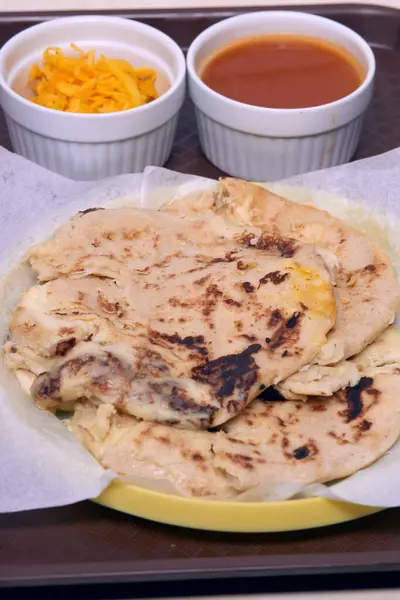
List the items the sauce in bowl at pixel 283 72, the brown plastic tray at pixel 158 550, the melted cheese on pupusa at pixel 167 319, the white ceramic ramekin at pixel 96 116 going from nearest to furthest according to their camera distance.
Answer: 1. the brown plastic tray at pixel 158 550
2. the melted cheese on pupusa at pixel 167 319
3. the white ceramic ramekin at pixel 96 116
4. the sauce in bowl at pixel 283 72

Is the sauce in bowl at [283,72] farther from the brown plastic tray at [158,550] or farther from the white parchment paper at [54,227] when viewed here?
the brown plastic tray at [158,550]

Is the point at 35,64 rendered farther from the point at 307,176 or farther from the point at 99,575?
the point at 99,575

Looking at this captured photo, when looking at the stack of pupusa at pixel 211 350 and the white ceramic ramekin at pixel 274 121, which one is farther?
the white ceramic ramekin at pixel 274 121

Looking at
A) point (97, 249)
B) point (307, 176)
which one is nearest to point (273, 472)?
point (97, 249)

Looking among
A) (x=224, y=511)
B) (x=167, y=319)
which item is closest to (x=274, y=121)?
(x=167, y=319)

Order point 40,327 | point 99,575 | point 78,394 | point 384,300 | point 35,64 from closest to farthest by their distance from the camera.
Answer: point 99,575
point 78,394
point 40,327
point 384,300
point 35,64

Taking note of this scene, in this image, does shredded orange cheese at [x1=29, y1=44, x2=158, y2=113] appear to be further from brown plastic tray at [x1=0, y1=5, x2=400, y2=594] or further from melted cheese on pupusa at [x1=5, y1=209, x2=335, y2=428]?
brown plastic tray at [x1=0, y1=5, x2=400, y2=594]

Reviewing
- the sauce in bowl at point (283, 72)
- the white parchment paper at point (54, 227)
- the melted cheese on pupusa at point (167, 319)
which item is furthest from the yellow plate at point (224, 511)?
the sauce in bowl at point (283, 72)
